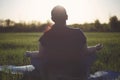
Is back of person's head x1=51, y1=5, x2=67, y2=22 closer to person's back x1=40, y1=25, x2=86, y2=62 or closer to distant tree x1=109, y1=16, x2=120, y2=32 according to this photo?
person's back x1=40, y1=25, x2=86, y2=62

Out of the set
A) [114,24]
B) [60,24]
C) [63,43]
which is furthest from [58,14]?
[114,24]

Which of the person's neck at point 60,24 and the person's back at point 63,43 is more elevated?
the person's neck at point 60,24

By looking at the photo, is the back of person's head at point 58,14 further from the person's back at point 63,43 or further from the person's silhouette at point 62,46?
the person's back at point 63,43

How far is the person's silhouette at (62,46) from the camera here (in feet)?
14.5

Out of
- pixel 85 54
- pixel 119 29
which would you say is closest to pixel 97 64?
pixel 85 54

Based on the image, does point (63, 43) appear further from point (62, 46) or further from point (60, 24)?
point (60, 24)

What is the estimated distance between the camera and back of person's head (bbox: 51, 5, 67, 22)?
14.4ft

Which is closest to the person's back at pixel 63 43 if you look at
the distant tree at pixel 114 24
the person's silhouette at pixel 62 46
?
the person's silhouette at pixel 62 46

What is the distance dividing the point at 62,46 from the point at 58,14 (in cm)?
38

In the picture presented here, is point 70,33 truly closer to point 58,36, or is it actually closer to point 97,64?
point 58,36

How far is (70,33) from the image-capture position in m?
4.42

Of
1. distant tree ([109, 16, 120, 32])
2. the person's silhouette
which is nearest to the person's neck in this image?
the person's silhouette

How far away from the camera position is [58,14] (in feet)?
14.6

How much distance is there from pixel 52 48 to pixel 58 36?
163 millimetres
